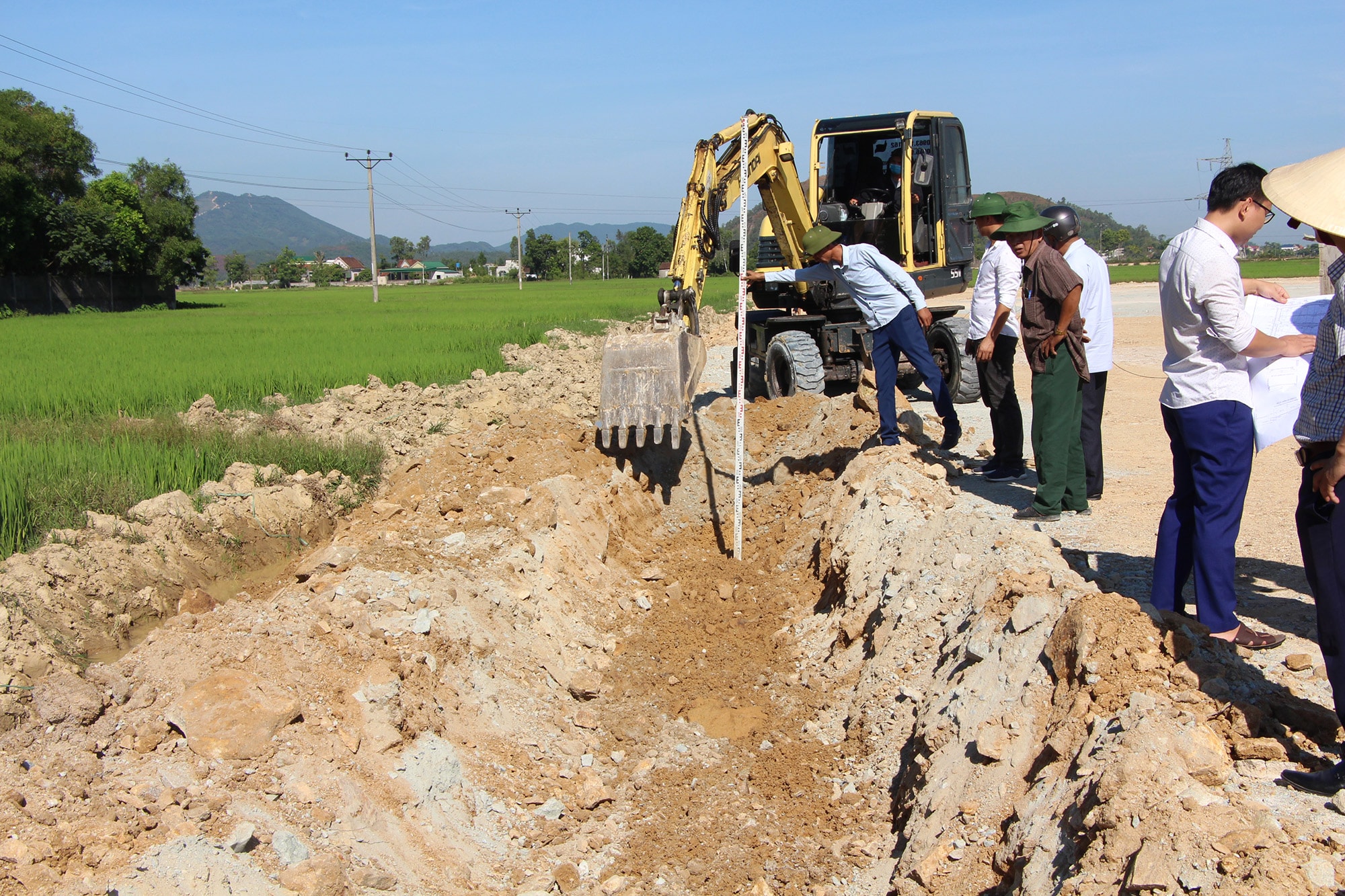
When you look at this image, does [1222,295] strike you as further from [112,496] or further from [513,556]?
[112,496]

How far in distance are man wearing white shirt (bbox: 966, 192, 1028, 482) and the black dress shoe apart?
3.94 m

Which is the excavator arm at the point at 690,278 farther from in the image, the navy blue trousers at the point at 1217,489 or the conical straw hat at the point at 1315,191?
the conical straw hat at the point at 1315,191

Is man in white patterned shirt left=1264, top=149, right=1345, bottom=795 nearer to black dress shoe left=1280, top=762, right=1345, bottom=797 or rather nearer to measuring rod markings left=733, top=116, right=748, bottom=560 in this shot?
black dress shoe left=1280, top=762, right=1345, bottom=797

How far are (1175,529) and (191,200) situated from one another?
160 feet

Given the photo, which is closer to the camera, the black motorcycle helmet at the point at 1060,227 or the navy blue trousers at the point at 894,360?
the black motorcycle helmet at the point at 1060,227

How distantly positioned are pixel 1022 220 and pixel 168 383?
29.5 feet

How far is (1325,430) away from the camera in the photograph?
285 cm

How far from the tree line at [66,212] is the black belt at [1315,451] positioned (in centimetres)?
3893

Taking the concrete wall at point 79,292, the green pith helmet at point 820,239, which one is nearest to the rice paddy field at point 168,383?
the green pith helmet at point 820,239

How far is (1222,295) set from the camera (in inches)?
142

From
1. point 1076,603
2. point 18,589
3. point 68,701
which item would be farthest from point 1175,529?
point 18,589

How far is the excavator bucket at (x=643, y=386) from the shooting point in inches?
278

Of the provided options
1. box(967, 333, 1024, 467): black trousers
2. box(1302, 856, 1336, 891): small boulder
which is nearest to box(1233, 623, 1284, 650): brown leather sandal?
box(1302, 856, 1336, 891): small boulder

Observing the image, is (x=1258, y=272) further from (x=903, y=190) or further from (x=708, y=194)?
(x=708, y=194)
